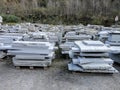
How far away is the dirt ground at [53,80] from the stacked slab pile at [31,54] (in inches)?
7.1

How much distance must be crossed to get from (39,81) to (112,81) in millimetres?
1605

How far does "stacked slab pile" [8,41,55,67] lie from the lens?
18.3ft

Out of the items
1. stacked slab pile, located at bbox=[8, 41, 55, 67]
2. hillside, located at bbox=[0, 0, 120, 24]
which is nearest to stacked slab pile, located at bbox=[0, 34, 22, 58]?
stacked slab pile, located at bbox=[8, 41, 55, 67]

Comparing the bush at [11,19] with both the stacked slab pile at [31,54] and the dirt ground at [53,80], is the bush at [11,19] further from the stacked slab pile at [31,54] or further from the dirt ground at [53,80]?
the stacked slab pile at [31,54]

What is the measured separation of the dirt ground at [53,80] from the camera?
14.4 feet

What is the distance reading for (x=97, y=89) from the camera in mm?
4320

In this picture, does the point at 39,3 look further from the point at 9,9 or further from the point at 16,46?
the point at 16,46

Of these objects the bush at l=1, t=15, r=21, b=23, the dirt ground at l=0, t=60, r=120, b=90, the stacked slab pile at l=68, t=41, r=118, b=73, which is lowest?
the dirt ground at l=0, t=60, r=120, b=90

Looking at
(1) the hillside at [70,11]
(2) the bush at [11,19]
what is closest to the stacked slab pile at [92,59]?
(1) the hillside at [70,11]

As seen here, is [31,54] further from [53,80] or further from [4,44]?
[4,44]

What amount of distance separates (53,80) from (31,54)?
112cm

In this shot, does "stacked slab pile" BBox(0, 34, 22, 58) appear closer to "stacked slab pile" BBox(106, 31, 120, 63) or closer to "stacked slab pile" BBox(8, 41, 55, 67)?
"stacked slab pile" BBox(8, 41, 55, 67)

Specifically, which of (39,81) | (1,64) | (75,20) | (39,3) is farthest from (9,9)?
(39,81)

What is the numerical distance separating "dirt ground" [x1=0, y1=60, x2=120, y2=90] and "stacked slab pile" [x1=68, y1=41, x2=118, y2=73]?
0.14 metres
